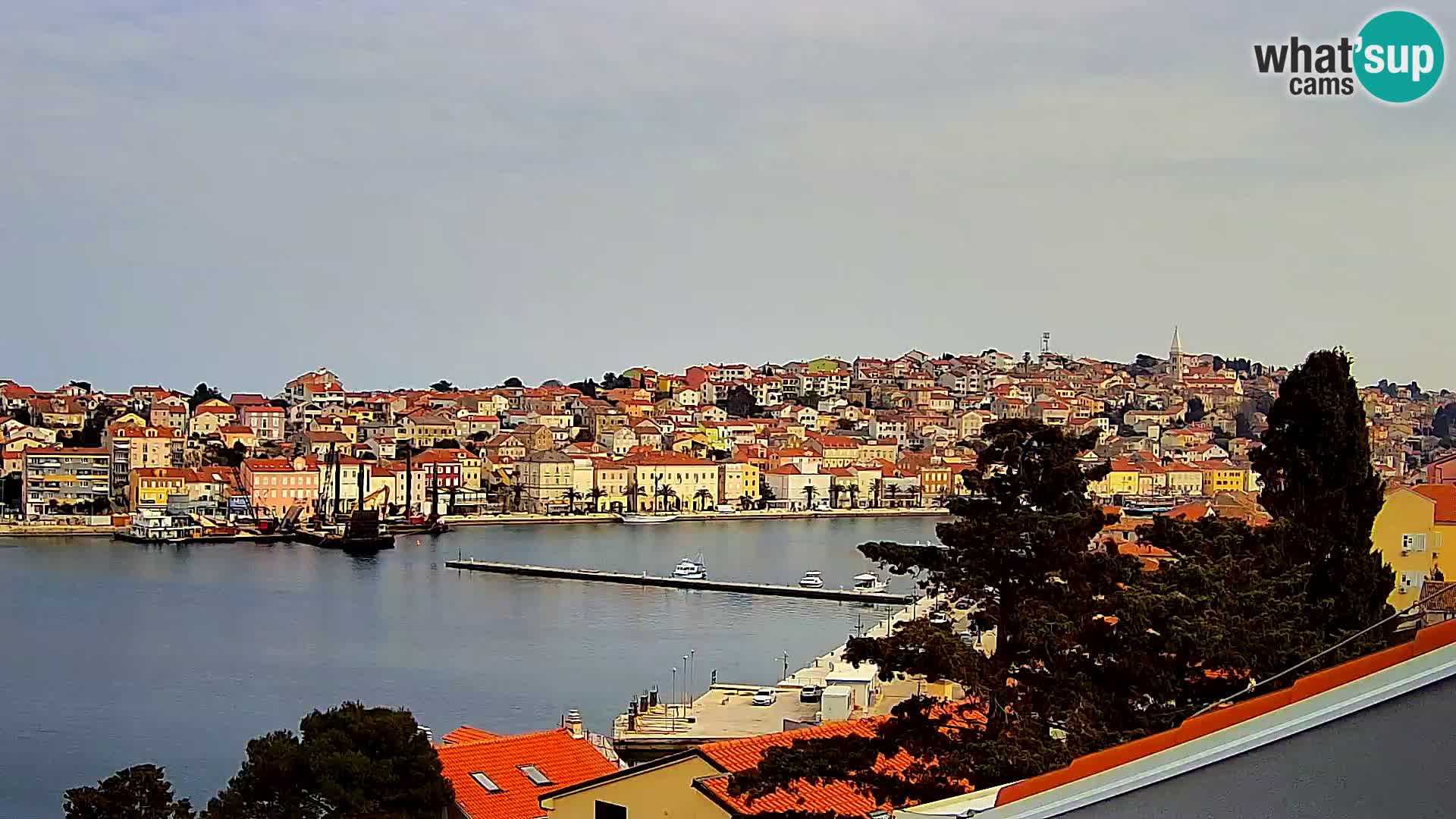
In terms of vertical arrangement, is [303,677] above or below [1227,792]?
below

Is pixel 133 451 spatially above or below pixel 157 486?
above

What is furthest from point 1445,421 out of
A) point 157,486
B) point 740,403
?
point 740,403

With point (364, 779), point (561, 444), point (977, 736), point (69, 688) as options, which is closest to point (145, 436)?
point (561, 444)

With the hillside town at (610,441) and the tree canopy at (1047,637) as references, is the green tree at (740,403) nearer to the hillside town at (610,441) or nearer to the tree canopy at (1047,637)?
the hillside town at (610,441)

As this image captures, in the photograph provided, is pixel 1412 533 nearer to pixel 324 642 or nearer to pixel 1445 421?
pixel 324 642

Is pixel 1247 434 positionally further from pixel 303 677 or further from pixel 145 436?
pixel 303 677

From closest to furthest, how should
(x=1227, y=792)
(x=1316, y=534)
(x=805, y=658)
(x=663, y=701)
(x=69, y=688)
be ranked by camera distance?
(x=1227, y=792) < (x=1316, y=534) < (x=663, y=701) < (x=69, y=688) < (x=805, y=658)

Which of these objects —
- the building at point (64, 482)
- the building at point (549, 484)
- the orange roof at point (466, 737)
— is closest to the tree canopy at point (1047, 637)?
the orange roof at point (466, 737)
